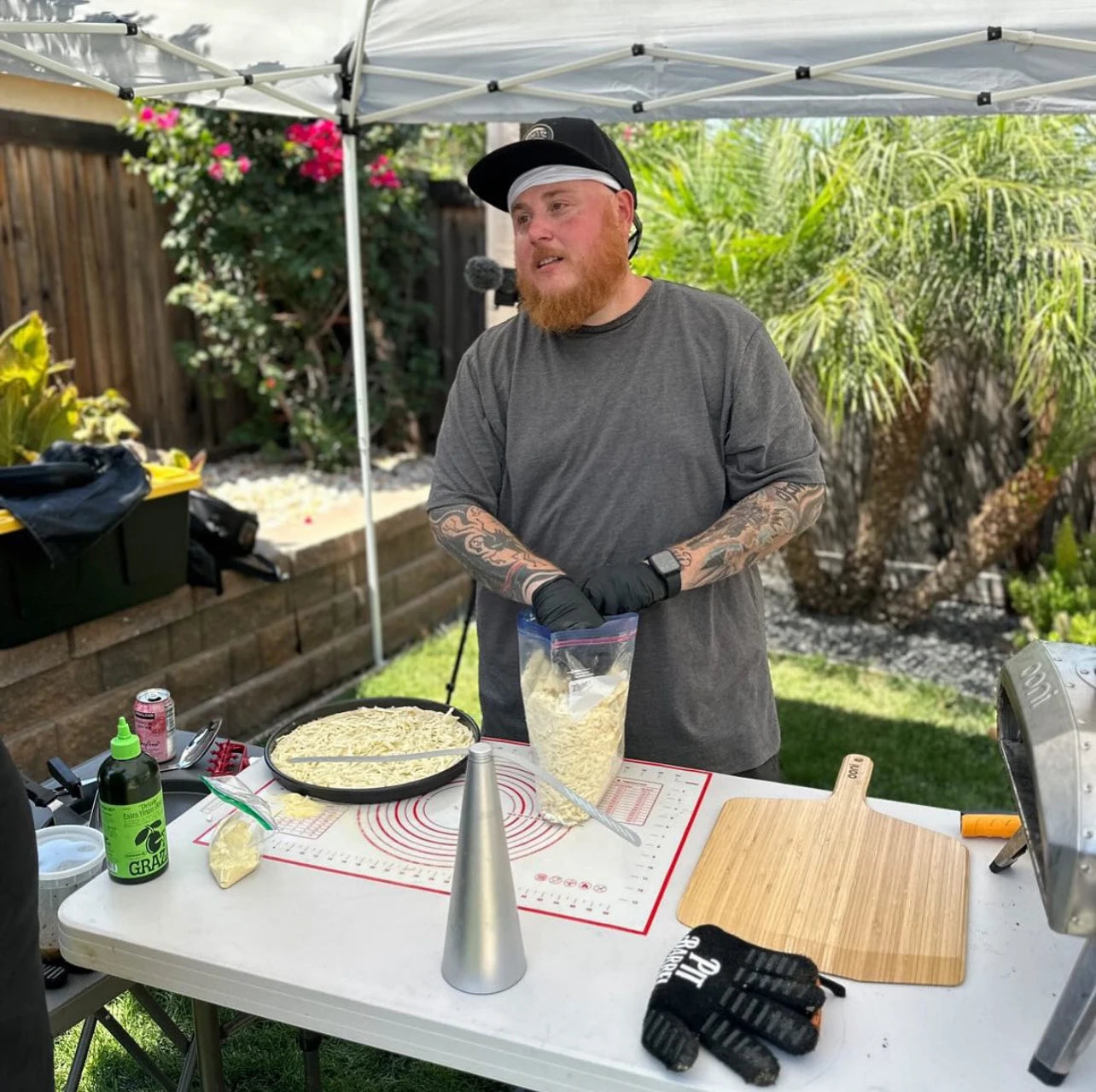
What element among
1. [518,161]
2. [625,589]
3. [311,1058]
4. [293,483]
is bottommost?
[311,1058]

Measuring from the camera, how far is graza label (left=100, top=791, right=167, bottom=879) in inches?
52.8

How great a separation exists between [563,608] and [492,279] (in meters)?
1.53

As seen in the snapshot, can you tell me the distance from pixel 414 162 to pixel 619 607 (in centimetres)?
669

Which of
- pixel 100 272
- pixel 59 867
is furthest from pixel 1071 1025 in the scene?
pixel 100 272

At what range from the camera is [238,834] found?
141 centimetres

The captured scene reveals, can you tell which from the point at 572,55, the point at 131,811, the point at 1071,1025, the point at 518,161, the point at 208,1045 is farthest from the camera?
the point at 572,55

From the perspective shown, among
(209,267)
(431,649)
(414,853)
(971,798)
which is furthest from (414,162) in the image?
(414,853)

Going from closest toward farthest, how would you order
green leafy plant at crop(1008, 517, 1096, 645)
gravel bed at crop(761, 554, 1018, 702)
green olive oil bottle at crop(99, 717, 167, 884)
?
1. green olive oil bottle at crop(99, 717, 167, 884)
2. green leafy plant at crop(1008, 517, 1096, 645)
3. gravel bed at crop(761, 554, 1018, 702)

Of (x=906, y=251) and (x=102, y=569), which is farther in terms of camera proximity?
(x=906, y=251)

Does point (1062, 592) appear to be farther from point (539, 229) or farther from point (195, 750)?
point (195, 750)

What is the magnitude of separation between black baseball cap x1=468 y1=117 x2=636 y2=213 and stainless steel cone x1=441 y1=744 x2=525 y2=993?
1142 mm

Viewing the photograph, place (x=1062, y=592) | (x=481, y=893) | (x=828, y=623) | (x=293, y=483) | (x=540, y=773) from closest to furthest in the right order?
(x=481, y=893)
(x=540, y=773)
(x=1062, y=592)
(x=828, y=623)
(x=293, y=483)

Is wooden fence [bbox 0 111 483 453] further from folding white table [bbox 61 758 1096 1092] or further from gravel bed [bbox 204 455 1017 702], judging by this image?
folding white table [bbox 61 758 1096 1092]

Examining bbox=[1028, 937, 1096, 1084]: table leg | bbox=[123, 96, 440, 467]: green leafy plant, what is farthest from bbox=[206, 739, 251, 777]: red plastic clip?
bbox=[123, 96, 440, 467]: green leafy plant
